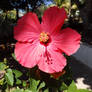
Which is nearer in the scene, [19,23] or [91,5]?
[19,23]

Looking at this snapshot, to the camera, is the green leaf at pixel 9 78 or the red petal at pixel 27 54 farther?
the green leaf at pixel 9 78

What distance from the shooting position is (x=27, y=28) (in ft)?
1.65

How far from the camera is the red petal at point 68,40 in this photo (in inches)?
18.3

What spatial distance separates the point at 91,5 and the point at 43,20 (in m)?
5.10

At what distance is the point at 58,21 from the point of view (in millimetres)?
474

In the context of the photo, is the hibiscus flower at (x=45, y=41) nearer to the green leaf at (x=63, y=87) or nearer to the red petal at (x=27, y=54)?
the red petal at (x=27, y=54)

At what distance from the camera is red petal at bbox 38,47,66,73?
46 cm

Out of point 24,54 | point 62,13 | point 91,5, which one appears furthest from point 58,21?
point 91,5

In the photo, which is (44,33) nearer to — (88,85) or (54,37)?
(54,37)

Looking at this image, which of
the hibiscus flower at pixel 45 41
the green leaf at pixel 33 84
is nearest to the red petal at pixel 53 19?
the hibiscus flower at pixel 45 41

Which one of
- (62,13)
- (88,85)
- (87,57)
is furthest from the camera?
(87,57)

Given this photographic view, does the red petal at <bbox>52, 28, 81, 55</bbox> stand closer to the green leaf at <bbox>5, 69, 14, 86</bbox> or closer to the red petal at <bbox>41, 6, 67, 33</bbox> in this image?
the red petal at <bbox>41, 6, 67, 33</bbox>

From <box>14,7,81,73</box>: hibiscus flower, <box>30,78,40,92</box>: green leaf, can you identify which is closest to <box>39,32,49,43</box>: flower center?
<box>14,7,81,73</box>: hibiscus flower

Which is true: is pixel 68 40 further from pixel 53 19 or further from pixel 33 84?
pixel 33 84
